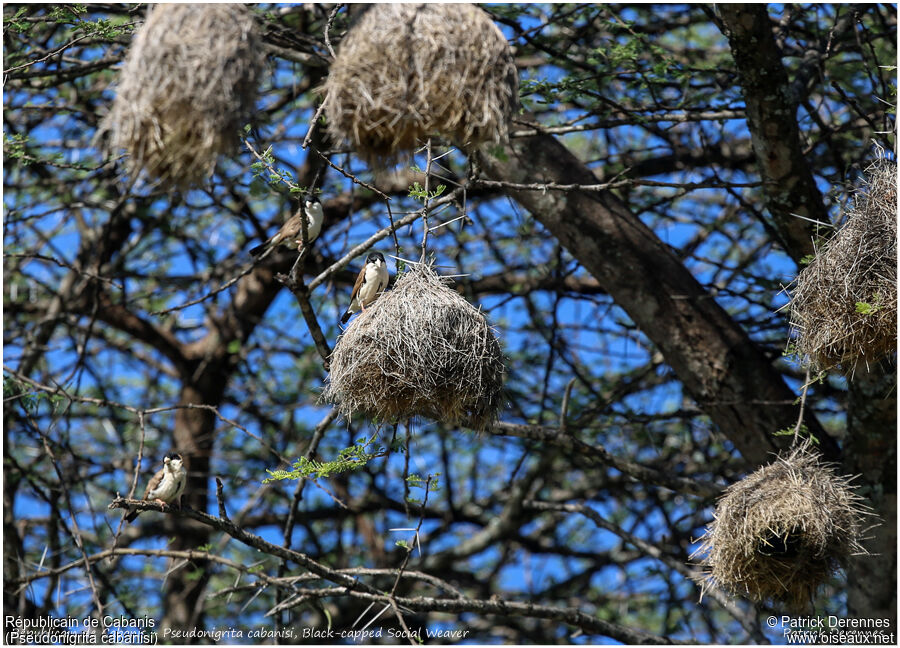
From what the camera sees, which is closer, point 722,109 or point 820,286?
point 820,286

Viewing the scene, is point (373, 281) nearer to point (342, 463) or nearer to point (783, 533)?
point (342, 463)

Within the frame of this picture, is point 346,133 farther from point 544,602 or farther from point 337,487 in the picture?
point 544,602

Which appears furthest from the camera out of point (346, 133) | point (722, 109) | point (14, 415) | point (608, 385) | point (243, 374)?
point (243, 374)

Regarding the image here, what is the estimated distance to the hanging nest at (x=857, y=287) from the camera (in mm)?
3441

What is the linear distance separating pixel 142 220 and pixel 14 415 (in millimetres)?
1800

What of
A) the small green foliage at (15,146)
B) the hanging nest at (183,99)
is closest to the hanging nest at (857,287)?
the hanging nest at (183,99)

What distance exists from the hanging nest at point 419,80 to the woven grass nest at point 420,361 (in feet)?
2.37

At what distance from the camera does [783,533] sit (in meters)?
3.58

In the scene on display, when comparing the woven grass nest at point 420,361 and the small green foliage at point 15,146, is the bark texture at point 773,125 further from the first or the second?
the small green foliage at point 15,146

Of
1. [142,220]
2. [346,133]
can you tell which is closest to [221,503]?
[346,133]

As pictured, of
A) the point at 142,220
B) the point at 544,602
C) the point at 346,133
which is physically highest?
the point at 142,220

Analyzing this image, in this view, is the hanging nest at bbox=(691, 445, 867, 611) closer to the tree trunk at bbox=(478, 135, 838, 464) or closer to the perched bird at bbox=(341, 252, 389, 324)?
the tree trunk at bbox=(478, 135, 838, 464)

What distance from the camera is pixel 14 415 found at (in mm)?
5445

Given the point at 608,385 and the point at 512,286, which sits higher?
the point at 512,286
